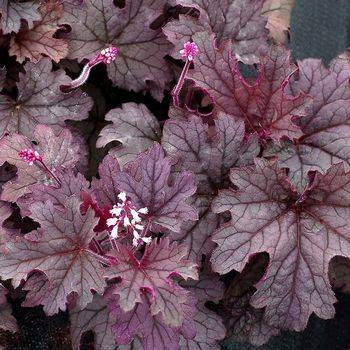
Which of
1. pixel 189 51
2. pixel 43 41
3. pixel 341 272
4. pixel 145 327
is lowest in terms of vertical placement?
pixel 341 272

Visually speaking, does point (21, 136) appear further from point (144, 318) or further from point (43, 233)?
point (144, 318)

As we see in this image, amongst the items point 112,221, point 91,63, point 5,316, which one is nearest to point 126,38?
point 91,63

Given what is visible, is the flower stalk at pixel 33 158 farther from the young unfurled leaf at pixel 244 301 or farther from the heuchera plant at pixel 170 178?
the young unfurled leaf at pixel 244 301

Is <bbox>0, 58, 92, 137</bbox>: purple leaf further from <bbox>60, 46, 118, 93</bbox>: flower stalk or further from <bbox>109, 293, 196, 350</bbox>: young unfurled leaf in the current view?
<bbox>109, 293, 196, 350</bbox>: young unfurled leaf

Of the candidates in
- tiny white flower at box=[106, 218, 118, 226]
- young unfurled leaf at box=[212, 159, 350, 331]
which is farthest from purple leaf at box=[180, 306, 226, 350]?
tiny white flower at box=[106, 218, 118, 226]

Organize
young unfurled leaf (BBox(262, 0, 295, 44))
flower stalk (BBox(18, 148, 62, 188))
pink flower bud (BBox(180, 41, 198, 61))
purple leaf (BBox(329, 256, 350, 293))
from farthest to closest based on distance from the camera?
young unfurled leaf (BBox(262, 0, 295, 44)), purple leaf (BBox(329, 256, 350, 293)), pink flower bud (BBox(180, 41, 198, 61)), flower stalk (BBox(18, 148, 62, 188))

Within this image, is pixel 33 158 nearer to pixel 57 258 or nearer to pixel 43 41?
pixel 57 258
